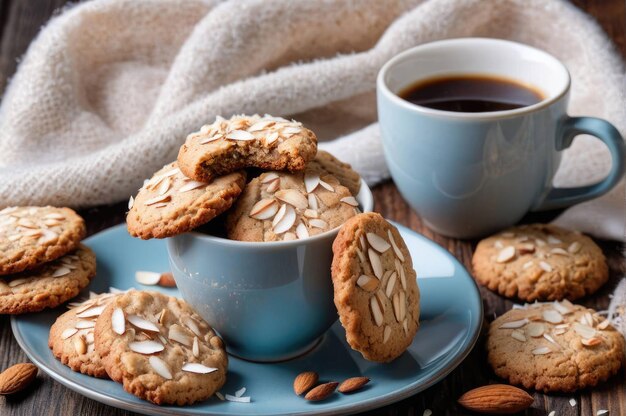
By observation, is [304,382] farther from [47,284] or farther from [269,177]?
[47,284]

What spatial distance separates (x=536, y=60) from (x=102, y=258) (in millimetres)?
912

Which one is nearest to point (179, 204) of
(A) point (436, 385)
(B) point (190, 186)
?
(B) point (190, 186)

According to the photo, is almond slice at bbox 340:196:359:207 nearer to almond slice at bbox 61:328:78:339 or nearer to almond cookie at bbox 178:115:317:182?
almond cookie at bbox 178:115:317:182

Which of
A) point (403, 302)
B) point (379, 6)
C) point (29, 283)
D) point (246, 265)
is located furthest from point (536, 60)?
point (29, 283)

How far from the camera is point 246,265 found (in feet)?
3.57

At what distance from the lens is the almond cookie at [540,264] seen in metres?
1.41

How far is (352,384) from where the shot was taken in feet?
3.63

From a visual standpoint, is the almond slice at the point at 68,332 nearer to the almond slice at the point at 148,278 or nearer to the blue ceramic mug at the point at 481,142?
the almond slice at the point at 148,278

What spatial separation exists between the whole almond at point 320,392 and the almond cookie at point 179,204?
27cm

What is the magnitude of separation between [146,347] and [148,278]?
12.5 inches

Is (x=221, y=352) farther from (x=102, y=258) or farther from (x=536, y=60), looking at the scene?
(x=536, y=60)

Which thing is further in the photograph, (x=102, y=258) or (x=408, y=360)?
(x=102, y=258)

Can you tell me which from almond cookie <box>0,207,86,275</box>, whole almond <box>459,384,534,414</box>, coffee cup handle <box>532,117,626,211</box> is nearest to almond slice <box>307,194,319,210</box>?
whole almond <box>459,384,534,414</box>

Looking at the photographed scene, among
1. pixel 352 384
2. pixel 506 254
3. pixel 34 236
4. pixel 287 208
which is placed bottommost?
pixel 506 254
